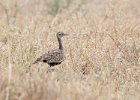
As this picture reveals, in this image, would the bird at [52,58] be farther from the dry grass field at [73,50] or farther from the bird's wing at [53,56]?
the dry grass field at [73,50]

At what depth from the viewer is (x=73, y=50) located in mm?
10531

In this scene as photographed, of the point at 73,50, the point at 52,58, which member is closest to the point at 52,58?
the point at 52,58

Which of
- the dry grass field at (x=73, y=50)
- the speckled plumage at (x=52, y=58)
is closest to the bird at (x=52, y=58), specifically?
the speckled plumage at (x=52, y=58)

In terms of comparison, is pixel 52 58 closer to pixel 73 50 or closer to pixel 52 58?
pixel 52 58

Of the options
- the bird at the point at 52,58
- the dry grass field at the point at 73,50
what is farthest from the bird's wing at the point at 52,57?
the dry grass field at the point at 73,50

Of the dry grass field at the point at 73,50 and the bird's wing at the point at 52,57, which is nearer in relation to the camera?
the dry grass field at the point at 73,50

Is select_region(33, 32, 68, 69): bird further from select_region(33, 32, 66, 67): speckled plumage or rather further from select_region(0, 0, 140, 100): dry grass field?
select_region(0, 0, 140, 100): dry grass field

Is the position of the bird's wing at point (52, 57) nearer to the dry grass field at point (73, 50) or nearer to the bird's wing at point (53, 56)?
the bird's wing at point (53, 56)

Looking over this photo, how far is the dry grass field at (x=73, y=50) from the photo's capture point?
23.8ft

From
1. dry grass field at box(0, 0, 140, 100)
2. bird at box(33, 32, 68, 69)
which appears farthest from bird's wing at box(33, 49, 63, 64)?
dry grass field at box(0, 0, 140, 100)

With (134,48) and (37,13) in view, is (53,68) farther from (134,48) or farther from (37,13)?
A: (37,13)

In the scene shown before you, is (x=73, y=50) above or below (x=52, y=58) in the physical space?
above

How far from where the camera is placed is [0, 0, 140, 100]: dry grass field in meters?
7.26

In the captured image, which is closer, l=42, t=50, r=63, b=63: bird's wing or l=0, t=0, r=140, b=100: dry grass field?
l=0, t=0, r=140, b=100: dry grass field
